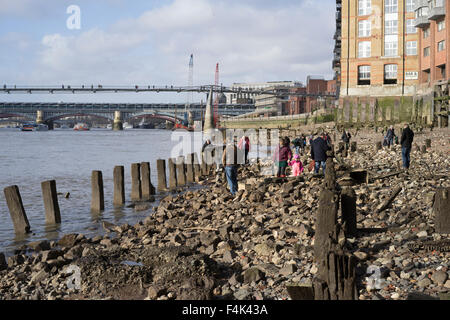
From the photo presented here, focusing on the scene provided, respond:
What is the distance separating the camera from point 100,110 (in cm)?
15512

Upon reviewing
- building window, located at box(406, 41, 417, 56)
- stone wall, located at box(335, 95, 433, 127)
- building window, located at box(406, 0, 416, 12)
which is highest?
building window, located at box(406, 0, 416, 12)

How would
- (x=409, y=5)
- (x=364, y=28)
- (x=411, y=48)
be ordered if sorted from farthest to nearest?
(x=364, y=28)
(x=411, y=48)
(x=409, y=5)

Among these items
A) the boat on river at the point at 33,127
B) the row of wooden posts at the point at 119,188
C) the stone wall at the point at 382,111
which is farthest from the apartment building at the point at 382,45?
the boat on river at the point at 33,127

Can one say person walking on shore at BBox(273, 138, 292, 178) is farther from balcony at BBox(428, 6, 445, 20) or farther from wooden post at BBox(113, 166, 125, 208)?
balcony at BBox(428, 6, 445, 20)

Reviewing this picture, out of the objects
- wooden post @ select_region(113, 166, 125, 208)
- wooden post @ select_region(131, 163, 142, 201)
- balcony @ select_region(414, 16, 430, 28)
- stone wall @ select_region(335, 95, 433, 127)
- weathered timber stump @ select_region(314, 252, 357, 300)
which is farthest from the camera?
balcony @ select_region(414, 16, 430, 28)

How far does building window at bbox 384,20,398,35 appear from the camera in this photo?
5797 centimetres

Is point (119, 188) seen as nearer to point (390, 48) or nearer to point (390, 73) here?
point (390, 73)

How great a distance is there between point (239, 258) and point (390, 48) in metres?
55.3

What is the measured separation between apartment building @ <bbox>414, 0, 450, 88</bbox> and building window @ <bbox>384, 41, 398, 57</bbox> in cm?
686

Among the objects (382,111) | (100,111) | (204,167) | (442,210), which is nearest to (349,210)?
(442,210)

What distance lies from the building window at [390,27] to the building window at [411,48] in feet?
6.78
